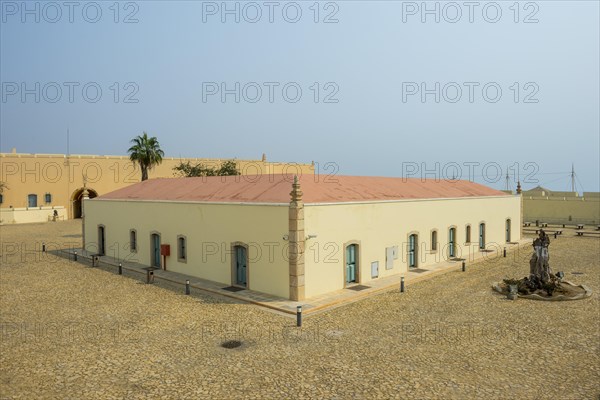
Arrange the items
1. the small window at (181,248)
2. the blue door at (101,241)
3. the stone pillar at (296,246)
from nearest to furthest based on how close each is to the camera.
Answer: the stone pillar at (296,246)
the small window at (181,248)
the blue door at (101,241)

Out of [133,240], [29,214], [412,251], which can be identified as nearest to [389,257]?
[412,251]

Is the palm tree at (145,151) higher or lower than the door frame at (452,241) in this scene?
higher

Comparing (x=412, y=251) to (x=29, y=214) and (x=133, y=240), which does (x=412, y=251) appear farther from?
(x=29, y=214)

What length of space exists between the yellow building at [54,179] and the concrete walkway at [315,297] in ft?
92.4

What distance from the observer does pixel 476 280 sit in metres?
21.0

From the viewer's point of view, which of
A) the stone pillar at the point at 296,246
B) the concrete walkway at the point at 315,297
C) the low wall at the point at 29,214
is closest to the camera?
the concrete walkway at the point at 315,297

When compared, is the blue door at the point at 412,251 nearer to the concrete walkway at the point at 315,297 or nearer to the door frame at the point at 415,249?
the door frame at the point at 415,249

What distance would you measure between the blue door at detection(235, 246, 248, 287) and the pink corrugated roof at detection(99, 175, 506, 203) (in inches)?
90.0

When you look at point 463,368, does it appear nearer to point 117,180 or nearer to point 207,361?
point 207,361

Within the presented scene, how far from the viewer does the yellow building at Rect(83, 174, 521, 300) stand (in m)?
17.9

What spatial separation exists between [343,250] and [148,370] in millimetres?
10369

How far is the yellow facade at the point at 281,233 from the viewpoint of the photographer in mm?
17938

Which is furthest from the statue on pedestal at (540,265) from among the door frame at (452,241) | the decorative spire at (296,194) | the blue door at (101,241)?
the blue door at (101,241)

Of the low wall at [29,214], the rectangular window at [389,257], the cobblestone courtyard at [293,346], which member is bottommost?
the cobblestone courtyard at [293,346]
